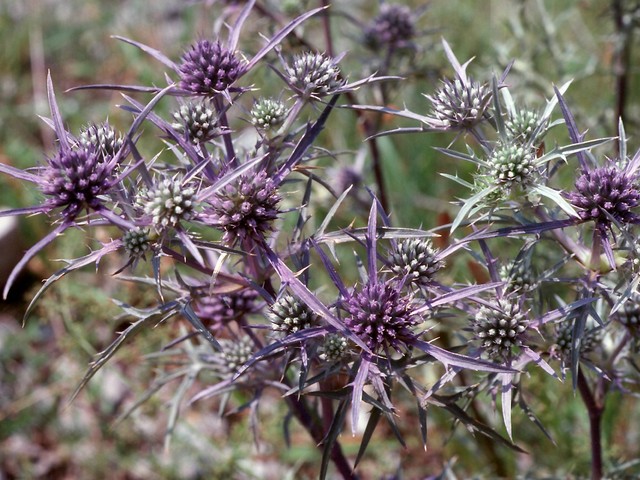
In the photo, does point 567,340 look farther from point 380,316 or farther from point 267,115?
point 267,115

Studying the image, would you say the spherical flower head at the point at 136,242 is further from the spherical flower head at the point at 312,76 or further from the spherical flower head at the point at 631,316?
the spherical flower head at the point at 631,316

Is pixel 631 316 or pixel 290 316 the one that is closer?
pixel 290 316

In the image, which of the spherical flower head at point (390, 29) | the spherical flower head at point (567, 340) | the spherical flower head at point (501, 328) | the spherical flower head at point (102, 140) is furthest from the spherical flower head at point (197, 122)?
the spherical flower head at point (390, 29)

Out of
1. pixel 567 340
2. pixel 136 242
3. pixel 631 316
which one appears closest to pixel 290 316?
pixel 136 242

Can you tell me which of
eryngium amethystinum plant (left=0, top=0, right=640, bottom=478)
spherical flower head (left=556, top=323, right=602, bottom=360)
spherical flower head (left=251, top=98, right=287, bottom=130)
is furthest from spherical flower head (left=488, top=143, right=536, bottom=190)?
spherical flower head (left=251, top=98, right=287, bottom=130)

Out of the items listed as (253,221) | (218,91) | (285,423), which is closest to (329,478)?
(285,423)

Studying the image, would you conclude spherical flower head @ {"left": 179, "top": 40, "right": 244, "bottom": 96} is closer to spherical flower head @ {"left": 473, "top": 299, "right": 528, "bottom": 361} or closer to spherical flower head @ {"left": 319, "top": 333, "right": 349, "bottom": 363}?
spherical flower head @ {"left": 319, "top": 333, "right": 349, "bottom": 363}
